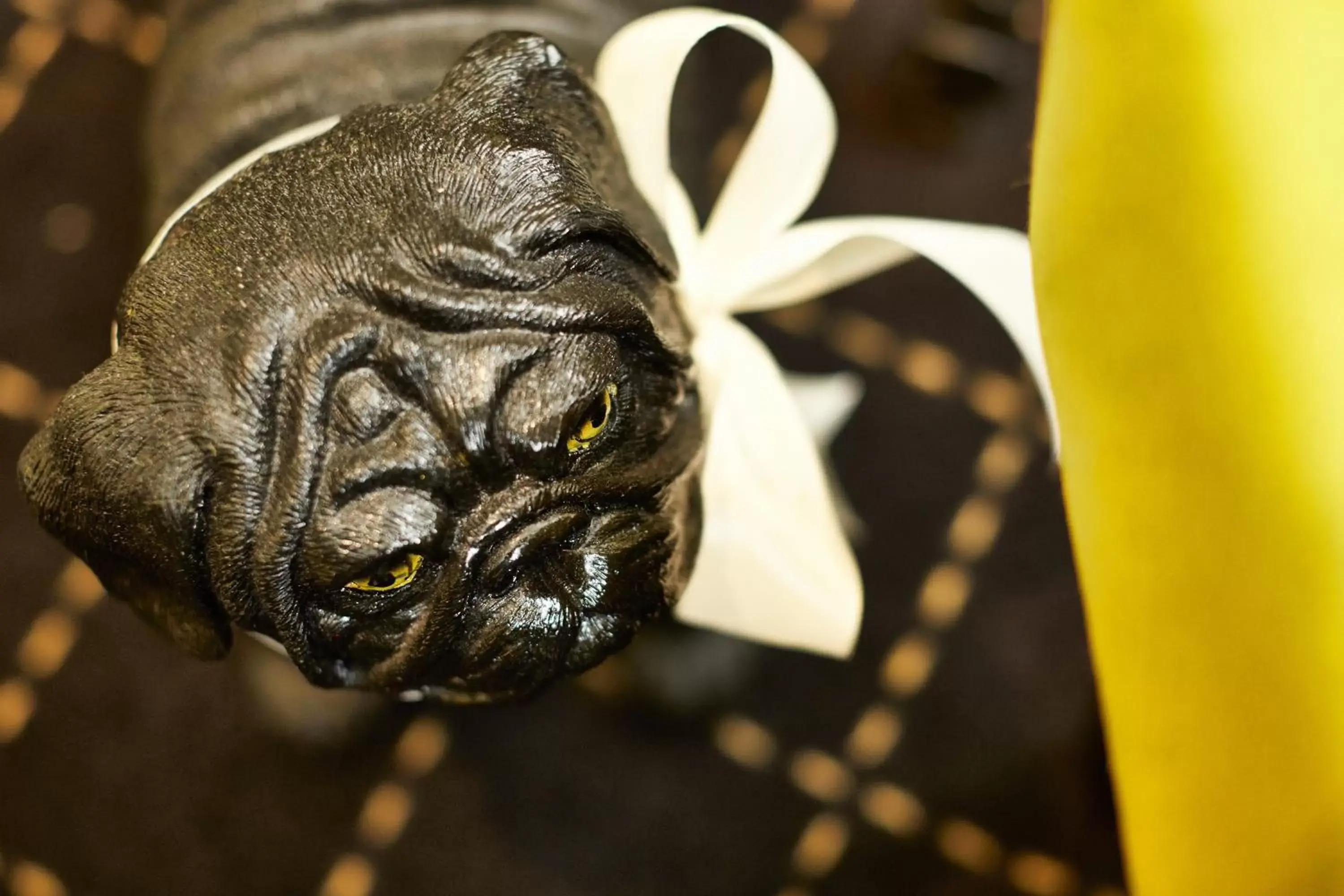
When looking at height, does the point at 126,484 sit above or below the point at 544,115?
below

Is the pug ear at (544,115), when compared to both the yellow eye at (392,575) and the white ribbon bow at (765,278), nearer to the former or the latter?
the white ribbon bow at (765,278)

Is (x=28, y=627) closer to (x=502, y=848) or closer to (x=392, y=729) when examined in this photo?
(x=392, y=729)

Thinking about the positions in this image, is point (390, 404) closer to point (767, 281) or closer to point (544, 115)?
point (544, 115)

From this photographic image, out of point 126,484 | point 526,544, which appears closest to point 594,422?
point 526,544

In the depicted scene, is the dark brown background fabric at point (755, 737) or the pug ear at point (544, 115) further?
the dark brown background fabric at point (755, 737)

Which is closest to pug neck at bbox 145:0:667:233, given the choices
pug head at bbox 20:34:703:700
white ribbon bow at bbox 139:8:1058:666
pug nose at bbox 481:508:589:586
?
white ribbon bow at bbox 139:8:1058:666

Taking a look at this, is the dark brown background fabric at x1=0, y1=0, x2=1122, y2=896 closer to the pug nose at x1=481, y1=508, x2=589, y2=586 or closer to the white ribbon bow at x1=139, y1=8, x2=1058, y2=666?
the white ribbon bow at x1=139, y1=8, x2=1058, y2=666

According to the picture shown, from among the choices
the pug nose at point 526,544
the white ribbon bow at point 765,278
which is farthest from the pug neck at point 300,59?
the pug nose at point 526,544
